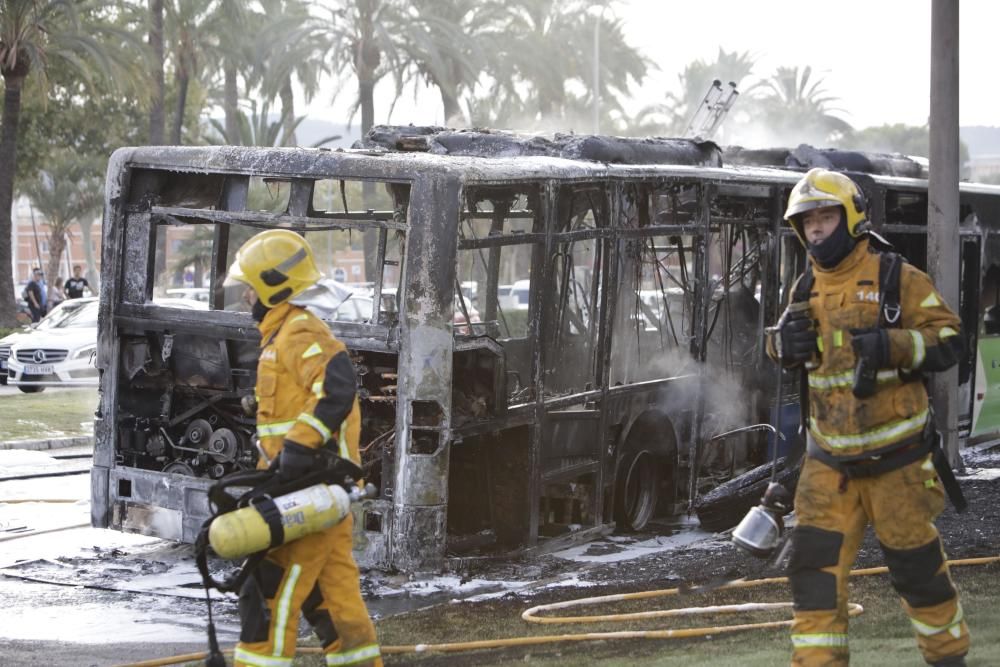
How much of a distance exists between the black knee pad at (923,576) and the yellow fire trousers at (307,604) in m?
1.90

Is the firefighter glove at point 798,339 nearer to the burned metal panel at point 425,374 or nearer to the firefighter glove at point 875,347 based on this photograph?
the firefighter glove at point 875,347

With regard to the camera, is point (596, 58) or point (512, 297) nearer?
point (512, 297)

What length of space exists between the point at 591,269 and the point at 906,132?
96.0 m

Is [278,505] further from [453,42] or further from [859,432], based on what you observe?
[453,42]

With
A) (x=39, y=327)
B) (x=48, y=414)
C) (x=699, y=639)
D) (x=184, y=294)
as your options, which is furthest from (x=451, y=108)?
(x=699, y=639)

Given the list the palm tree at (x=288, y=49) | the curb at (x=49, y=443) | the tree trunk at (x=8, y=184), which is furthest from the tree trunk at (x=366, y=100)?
the curb at (x=49, y=443)

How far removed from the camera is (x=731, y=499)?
1124 centimetres

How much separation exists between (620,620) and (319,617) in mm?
2177

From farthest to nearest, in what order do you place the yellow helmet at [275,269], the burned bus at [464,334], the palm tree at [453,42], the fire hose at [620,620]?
the palm tree at [453,42], the burned bus at [464,334], the fire hose at [620,620], the yellow helmet at [275,269]

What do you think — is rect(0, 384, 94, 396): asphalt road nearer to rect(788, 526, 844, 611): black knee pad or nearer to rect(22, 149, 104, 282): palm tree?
rect(788, 526, 844, 611): black knee pad

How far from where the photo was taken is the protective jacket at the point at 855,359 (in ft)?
18.7

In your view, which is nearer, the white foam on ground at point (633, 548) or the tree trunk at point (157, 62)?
the white foam on ground at point (633, 548)

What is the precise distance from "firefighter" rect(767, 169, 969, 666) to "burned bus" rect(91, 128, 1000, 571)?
11.1 ft

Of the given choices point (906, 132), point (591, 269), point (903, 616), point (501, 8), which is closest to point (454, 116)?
point (501, 8)
